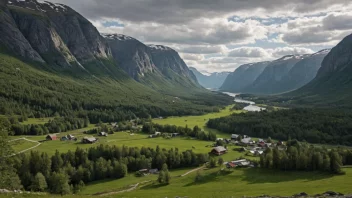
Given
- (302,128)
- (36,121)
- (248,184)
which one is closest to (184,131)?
(302,128)

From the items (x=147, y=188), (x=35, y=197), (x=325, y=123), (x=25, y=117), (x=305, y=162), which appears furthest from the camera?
(x=25, y=117)

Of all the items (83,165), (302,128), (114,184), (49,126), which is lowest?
(114,184)

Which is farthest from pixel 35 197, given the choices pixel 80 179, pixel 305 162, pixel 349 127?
pixel 349 127

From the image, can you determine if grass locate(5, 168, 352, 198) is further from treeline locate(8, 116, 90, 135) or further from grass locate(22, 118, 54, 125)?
grass locate(22, 118, 54, 125)

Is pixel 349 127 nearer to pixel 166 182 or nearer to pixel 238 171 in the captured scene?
pixel 238 171

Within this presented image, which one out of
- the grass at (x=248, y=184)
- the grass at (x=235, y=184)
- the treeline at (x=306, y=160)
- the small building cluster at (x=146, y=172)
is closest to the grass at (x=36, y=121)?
the small building cluster at (x=146, y=172)

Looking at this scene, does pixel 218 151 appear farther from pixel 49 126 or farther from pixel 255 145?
pixel 49 126
